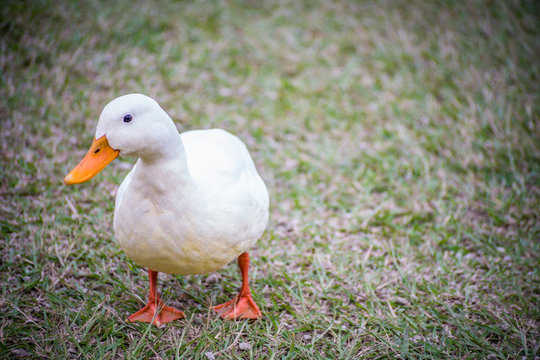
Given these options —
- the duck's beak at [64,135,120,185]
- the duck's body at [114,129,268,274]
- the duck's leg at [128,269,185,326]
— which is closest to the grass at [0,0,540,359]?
the duck's leg at [128,269,185,326]

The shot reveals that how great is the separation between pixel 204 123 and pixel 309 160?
3.53 feet

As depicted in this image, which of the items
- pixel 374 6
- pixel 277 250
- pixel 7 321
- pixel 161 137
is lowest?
pixel 277 250

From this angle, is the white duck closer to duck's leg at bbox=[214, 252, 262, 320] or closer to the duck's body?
the duck's body

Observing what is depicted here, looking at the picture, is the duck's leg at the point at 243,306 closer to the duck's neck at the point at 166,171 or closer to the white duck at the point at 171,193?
the white duck at the point at 171,193

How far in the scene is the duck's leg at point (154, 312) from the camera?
2.58 m

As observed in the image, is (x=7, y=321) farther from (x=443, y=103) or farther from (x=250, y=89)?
(x=443, y=103)

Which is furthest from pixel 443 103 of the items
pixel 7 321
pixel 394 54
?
pixel 7 321

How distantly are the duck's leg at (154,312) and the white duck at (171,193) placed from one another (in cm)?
6

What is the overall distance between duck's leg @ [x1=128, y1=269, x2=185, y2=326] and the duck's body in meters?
0.32

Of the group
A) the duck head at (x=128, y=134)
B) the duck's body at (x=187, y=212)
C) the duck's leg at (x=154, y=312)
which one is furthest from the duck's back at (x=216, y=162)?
the duck's leg at (x=154, y=312)

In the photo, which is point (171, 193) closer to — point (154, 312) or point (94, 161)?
point (94, 161)

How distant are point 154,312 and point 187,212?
32.2 inches

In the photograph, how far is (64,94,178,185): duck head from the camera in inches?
75.8

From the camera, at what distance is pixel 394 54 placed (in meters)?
5.33
